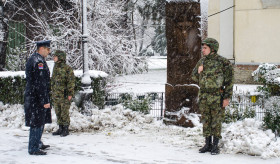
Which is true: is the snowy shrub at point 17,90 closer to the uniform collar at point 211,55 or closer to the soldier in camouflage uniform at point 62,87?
the soldier in camouflage uniform at point 62,87

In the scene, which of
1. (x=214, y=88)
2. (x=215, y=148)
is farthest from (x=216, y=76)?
(x=215, y=148)

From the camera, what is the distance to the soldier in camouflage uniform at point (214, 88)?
5.98m

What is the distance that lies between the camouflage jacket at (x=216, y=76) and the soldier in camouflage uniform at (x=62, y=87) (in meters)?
2.97

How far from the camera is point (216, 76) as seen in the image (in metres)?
5.98

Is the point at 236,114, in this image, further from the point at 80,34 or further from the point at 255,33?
the point at 255,33

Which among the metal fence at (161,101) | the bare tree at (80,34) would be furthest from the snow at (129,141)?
the bare tree at (80,34)

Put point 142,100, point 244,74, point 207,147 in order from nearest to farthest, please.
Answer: point 207,147
point 142,100
point 244,74

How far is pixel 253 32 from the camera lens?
18.5 meters

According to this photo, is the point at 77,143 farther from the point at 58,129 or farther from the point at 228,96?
the point at 228,96

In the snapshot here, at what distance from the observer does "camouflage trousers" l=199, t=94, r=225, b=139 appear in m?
5.99

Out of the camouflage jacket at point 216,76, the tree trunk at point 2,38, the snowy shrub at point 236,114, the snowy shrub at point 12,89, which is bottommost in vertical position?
the snowy shrub at point 236,114

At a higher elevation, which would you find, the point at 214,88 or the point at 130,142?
the point at 214,88

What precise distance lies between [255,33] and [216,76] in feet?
45.0

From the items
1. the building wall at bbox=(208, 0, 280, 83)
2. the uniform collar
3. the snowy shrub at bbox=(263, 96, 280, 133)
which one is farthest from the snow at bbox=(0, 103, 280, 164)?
the building wall at bbox=(208, 0, 280, 83)
